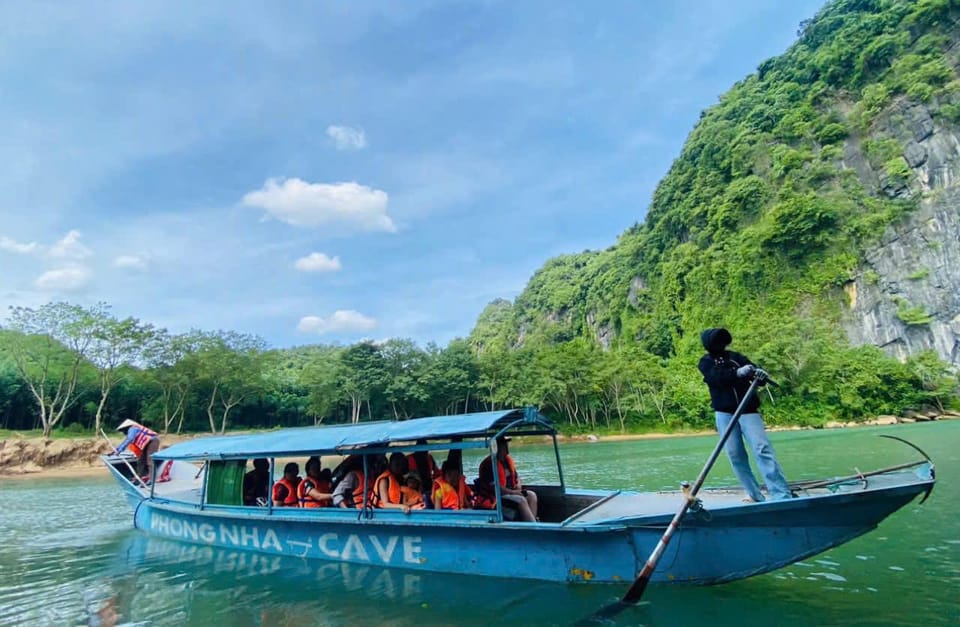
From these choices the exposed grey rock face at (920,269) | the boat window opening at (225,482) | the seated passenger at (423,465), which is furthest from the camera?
the exposed grey rock face at (920,269)

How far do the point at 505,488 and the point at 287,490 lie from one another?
4.44m

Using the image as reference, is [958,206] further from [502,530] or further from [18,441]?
[18,441]

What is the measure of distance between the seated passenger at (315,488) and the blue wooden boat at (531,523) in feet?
1.16

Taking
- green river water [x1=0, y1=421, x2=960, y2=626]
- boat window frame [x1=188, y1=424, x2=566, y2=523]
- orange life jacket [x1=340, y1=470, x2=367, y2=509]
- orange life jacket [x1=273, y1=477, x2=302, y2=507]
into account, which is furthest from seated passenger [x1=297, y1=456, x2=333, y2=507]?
green river water [x1=0, y1=421, x2=960, y2=626]

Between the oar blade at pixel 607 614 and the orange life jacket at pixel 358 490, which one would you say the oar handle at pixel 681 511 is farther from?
the orange life jacket at pixel 358 490

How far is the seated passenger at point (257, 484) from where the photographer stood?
397 inches

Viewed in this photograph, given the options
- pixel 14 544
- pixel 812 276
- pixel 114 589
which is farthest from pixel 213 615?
pixel 812 276

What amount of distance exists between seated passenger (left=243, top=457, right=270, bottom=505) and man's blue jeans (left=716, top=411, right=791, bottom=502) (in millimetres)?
8523

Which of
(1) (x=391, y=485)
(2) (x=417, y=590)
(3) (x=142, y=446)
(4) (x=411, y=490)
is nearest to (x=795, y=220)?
(4) (x=411, y=490)

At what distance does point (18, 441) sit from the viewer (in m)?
31.7

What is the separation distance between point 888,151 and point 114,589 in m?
66.3

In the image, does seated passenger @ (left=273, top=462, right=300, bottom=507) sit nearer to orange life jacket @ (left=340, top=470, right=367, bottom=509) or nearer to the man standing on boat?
orange life jacket @ (left=340, top=470, right=367, bottom=509)

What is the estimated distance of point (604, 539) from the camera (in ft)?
20.1

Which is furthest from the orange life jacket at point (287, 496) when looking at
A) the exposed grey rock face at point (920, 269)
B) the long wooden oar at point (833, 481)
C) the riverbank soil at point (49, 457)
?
the exposed grey rock face at point (920, 269)
